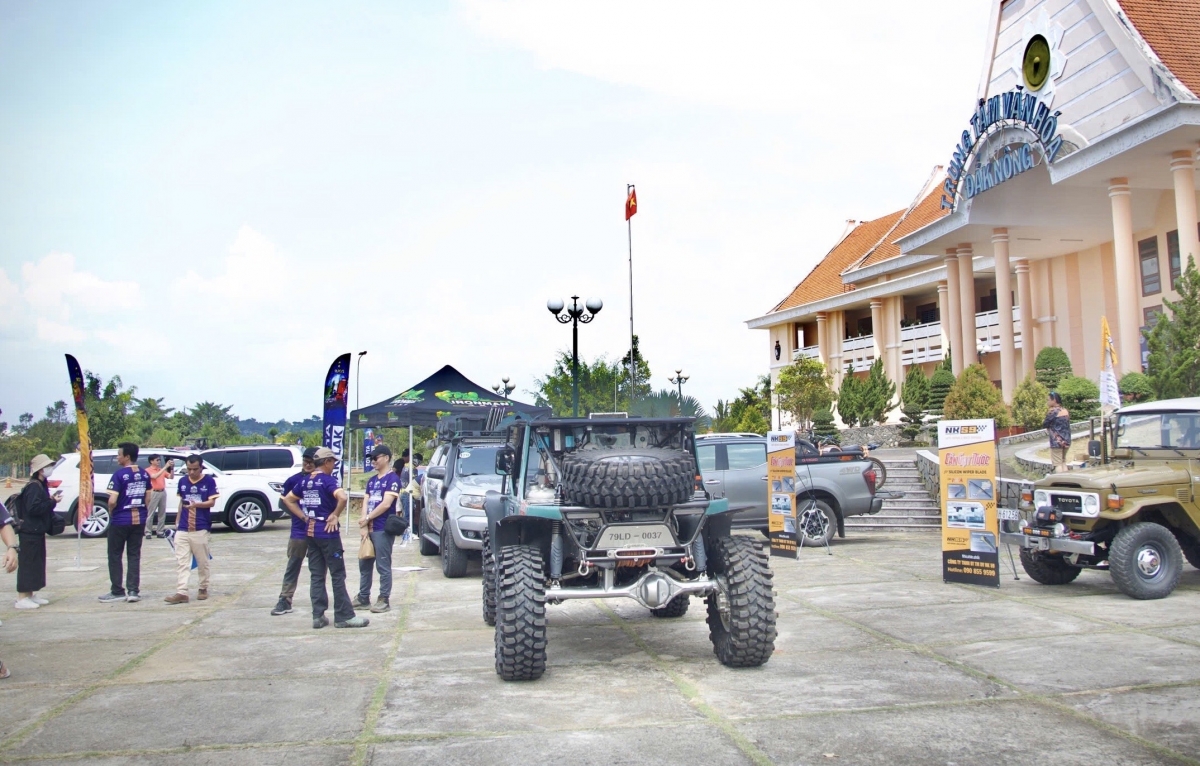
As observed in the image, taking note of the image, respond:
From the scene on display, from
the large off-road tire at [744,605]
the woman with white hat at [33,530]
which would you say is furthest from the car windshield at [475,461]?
the large off-road tire at [744,605]

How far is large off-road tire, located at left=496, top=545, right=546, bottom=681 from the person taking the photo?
6.68 m

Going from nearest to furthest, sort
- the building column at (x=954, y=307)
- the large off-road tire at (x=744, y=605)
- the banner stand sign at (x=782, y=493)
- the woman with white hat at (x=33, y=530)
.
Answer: the large off-road tire at (x=744, y=605) → the woman with white hat at (x=33, y=530) → the banner stand sign at (x=782, y=493) → the building column at (x=954, y=307)

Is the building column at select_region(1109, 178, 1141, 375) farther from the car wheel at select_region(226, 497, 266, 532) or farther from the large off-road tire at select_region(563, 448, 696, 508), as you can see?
Result: the car wheel at select_region(226, 497, 266, 532)

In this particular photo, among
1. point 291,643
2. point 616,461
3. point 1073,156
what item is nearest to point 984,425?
point 616,461

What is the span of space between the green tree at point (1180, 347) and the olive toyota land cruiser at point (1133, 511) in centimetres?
1078

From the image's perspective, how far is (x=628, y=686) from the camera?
263 inches

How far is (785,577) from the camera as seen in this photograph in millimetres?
11984

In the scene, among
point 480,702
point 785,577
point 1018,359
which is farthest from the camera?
point 1018,359

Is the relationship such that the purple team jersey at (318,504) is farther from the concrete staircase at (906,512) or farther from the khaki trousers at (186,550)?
the concrete staircase at (906,512)

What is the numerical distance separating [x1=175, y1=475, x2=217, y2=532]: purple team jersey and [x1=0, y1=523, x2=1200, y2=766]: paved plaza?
893 millimetres

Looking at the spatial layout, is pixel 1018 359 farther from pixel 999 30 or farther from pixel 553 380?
pixel 553 380

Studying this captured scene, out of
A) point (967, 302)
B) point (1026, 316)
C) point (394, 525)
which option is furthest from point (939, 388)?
point (394, 525)

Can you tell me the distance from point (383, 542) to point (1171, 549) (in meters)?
7.74

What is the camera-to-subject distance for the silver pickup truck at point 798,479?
592 inches
